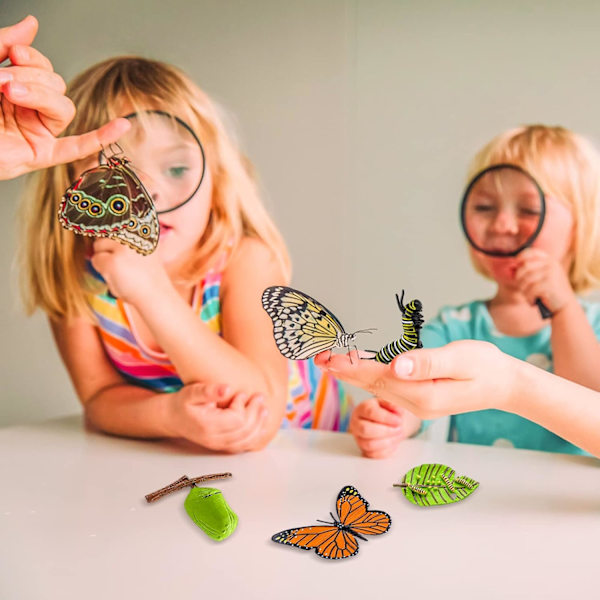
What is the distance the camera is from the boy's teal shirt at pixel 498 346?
1.39m

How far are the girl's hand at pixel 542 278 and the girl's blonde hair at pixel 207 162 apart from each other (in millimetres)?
456

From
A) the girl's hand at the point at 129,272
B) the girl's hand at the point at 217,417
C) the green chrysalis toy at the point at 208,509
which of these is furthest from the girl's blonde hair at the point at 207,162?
the green chrysalis toy at the point at 208,509

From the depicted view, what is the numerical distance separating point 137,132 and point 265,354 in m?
0.49

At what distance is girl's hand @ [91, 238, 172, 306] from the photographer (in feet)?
4.20

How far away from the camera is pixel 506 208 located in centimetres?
135

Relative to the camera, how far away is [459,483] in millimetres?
1054

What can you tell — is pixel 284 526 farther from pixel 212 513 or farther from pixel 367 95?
pixel 367 95

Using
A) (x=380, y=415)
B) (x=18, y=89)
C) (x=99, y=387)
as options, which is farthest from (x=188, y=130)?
(x=380, y=415)

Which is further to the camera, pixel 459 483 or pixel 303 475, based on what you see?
pixel 303 475

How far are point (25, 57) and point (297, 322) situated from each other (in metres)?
0.56

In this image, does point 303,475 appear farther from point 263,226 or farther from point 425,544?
point 263,226

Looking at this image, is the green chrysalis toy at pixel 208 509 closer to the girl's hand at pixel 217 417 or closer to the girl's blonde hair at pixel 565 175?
the girl's hand at pixel 217 417

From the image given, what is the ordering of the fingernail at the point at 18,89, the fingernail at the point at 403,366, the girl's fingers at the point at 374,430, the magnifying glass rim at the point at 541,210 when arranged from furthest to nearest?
the magnifying glass rim at the point at 541,210 → the girl's fingers at the point at 374,430 → the fingernail at the point at 18,89 → the fingernail at the point at 403,366

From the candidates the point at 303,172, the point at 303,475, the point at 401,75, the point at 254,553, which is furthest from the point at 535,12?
the point at 254,553
